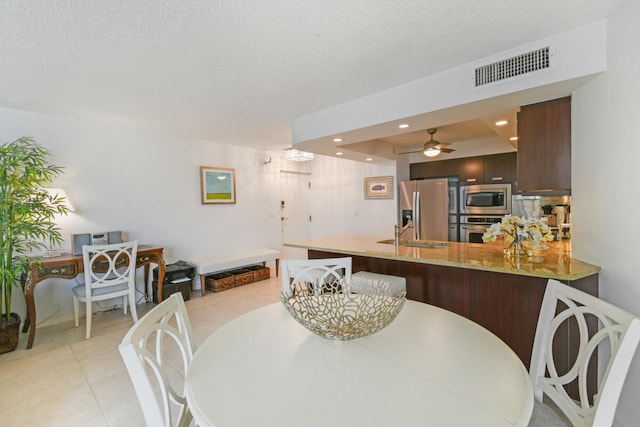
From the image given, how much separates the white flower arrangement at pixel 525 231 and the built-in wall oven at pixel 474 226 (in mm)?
2509

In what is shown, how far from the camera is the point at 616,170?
171 centimetres

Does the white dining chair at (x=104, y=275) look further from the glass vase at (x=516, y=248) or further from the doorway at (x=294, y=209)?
the glass vase at (x=516, y=248)

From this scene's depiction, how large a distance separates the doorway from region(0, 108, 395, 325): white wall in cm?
21

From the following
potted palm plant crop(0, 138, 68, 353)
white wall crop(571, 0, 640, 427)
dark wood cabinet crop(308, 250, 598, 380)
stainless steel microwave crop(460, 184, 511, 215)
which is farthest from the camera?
stainless steel microwave crop(460, 184, 511, 215)

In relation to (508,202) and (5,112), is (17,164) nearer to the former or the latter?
(5,112)

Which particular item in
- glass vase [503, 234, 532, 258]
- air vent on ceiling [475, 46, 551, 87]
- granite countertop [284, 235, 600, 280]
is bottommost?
granite countertop [284, 235, 600, 280]

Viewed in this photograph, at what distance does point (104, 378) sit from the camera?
89.3 inches

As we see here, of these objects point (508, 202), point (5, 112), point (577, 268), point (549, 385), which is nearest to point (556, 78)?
point (577, 268)

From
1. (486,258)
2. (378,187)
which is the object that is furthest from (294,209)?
(486,258)

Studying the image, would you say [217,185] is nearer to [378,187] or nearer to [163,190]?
[163,190]

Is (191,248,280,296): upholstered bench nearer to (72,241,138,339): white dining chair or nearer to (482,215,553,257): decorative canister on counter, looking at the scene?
(72,241,138,339): white dining chair

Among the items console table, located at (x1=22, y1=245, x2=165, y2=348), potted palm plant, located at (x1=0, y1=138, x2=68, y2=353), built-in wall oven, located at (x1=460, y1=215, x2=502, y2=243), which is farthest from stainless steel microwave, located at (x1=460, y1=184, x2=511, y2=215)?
potted palm plant, located at (x1=0, y1=138, x2=68, y2=353)

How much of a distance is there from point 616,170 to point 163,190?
4.68 metres

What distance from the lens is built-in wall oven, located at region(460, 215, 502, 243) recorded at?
15.3 ft
